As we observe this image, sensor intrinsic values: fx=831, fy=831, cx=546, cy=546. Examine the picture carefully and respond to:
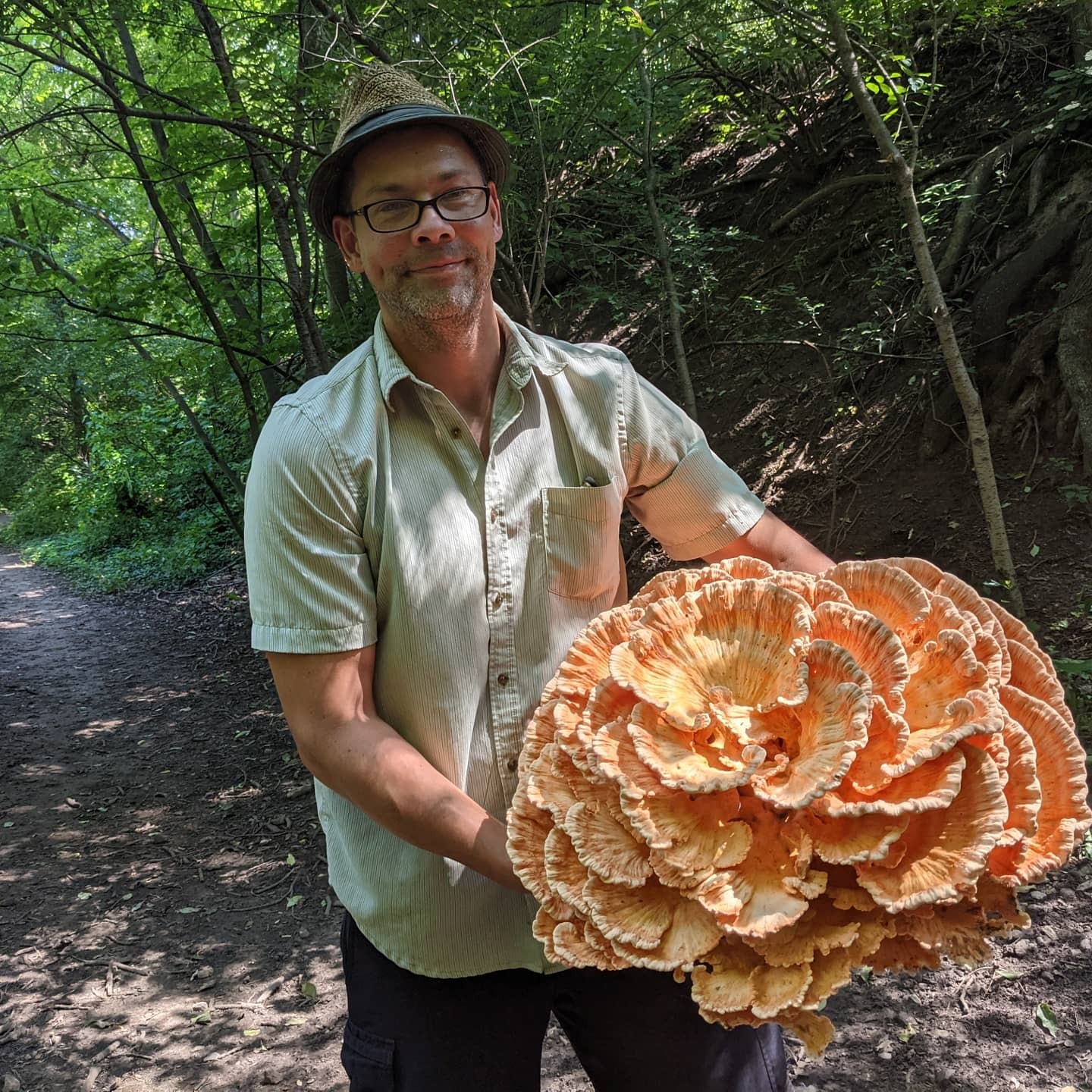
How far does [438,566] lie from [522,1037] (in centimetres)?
122

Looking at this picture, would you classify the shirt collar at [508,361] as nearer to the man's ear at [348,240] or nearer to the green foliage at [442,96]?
the man's ear at [348,240]

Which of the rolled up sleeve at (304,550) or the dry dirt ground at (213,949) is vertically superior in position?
the rolled up sleeve at (304,550)

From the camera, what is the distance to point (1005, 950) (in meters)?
3.88

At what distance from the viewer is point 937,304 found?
14.2 ft

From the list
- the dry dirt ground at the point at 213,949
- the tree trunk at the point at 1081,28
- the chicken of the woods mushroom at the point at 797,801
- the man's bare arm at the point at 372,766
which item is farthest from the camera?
the tree trunk at the point at 1081,28

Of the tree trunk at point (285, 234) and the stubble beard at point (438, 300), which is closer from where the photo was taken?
the stubble beard at point (438, 300)

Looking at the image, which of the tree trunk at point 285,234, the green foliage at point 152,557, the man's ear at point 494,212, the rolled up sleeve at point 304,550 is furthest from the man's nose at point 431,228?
the green foliage at point 152,557

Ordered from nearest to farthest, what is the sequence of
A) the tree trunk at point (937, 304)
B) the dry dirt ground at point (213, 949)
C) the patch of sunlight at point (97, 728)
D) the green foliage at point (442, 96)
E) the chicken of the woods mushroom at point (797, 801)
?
the chicken of the woods mushroom at point (797, 801) < the dry dirt ground at point (213, 949) < the tree trunk at point (937, 304) < the green foliage at point (442, 96) < the patch of sunlight at point (97, 728)

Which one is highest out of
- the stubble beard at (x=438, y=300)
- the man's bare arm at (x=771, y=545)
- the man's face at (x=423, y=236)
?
the man's face at (x=423, y=236)

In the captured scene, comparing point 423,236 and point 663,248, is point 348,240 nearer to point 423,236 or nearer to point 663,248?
point 423,236

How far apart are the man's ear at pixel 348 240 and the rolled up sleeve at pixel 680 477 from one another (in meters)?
0.78

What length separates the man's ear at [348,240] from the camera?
2.23 m

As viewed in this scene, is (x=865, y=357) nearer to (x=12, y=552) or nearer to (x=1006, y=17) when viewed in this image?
(x=1006, y=17)

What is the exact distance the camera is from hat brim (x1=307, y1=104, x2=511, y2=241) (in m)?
2.01
